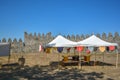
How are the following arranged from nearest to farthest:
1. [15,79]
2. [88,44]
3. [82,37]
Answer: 1. [15,79]
2. [88,44]
3. [82,37]

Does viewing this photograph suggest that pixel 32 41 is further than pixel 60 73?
Yes

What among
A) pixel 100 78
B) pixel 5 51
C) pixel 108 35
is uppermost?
pixel 108 35

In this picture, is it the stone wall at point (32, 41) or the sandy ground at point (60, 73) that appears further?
the stone wall at point (32, 41)

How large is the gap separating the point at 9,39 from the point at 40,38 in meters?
5.77

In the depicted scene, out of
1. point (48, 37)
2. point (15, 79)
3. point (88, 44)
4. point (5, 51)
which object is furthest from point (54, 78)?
point (48, 37)

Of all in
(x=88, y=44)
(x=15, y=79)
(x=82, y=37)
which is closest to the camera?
(x=15, y=79)

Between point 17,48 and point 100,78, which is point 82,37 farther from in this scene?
point 100,78

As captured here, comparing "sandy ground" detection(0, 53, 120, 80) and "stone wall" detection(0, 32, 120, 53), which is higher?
"stone wall" detection(0, 32, 120, 53)

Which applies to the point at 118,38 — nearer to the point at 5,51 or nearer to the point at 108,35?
the point at 108,35

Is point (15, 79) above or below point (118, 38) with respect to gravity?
below

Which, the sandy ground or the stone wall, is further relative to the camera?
the stone wall

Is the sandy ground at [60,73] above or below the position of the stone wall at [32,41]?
below

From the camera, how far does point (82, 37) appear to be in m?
42.5

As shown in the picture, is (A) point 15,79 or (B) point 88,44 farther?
(B) point 88,44
